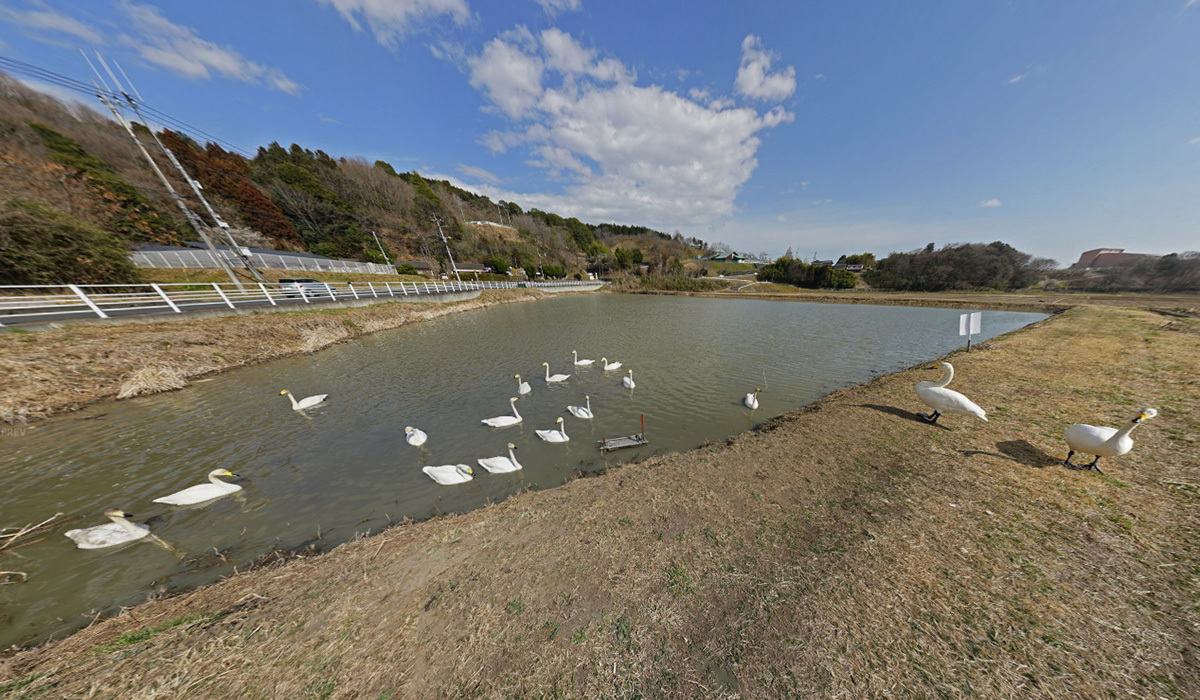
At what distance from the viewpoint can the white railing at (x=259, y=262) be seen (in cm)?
2541

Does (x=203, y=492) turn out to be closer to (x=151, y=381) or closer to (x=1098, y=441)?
(x=151, y=381)

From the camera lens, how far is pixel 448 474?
23.0 feet

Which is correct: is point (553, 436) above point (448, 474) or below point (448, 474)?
above

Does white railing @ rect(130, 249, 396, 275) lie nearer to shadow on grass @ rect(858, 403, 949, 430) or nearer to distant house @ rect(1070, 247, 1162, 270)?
shadow on grass @ rect(858, 403, 949, 430)

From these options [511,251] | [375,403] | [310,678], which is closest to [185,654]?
[310,678]

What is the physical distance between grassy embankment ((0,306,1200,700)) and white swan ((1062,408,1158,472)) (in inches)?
18.7

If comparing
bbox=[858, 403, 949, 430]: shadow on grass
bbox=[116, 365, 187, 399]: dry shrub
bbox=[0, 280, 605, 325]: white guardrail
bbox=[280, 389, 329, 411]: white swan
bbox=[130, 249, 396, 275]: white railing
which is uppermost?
bbox=[130, 249, 396, 275]: white railing

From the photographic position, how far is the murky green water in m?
5.01

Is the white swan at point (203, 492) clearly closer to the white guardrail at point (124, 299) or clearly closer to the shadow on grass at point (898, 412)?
the white guardrail at point (124, 299)

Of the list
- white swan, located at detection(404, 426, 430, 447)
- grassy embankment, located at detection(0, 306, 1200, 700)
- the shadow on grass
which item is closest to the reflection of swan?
white swan, located at detection(404, 426, 430, 447)

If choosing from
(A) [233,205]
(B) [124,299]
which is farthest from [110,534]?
(A) [233,205]

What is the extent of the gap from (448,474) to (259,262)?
40.6 m

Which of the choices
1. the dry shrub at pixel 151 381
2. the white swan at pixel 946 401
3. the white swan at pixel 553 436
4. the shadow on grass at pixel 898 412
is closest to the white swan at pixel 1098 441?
the white swan at pixel 946 401

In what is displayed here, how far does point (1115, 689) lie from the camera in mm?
2855
